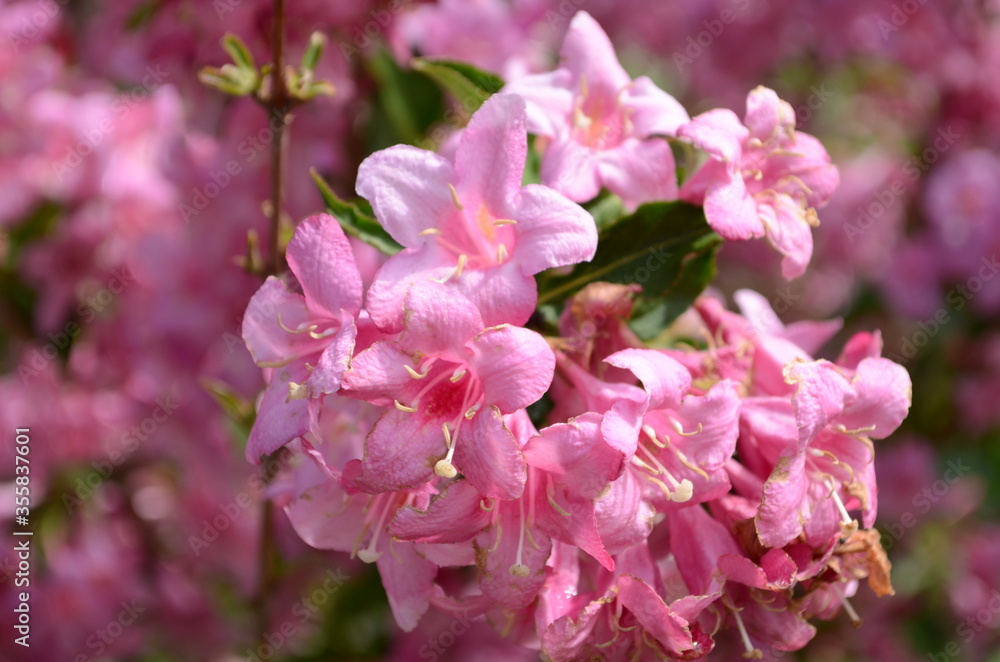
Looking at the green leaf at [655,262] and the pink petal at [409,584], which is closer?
the pink petal at [409,584]

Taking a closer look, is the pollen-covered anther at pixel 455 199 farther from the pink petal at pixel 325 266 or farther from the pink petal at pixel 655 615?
the pink petal at pixel 655 615

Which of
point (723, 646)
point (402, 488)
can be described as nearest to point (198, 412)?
point (723, 646)

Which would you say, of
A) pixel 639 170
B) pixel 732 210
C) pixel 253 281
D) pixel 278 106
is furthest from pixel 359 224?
pixel 253 281

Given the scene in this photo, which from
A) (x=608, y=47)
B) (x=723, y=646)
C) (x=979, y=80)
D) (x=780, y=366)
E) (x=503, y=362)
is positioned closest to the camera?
(x=503, y=362)

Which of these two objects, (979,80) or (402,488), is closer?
(402,488)

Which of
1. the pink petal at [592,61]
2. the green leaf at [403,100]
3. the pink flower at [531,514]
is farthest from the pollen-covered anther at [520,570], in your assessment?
the green leaf at [403,100]

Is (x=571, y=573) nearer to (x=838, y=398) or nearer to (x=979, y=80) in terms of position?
(x=838, y=398)

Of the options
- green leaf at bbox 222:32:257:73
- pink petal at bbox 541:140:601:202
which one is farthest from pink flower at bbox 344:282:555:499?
green leaf at bbox 222:32:257:73

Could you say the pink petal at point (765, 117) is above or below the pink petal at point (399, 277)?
above

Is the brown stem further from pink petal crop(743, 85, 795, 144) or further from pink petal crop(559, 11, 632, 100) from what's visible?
pink petal crop(743, 85, 795, 144)
